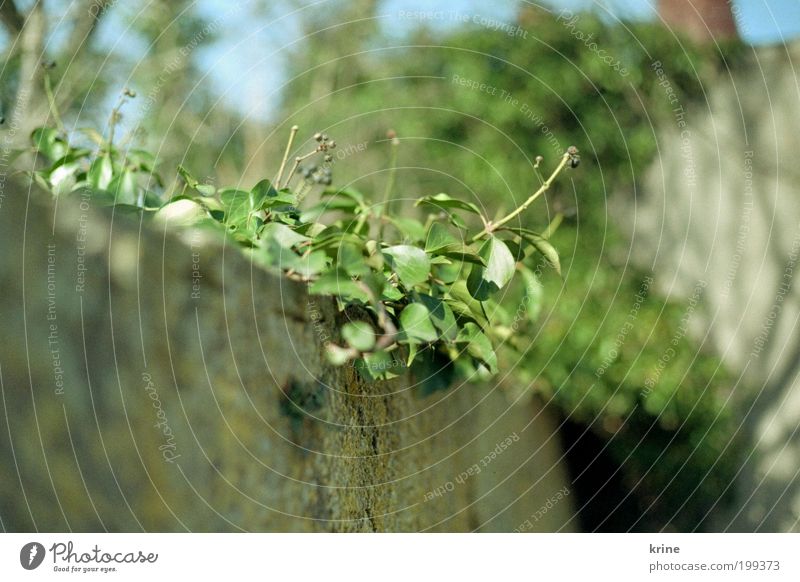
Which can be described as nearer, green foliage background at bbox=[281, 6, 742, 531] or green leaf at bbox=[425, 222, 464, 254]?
green leaf at bbox=[425, 222, 464, 254]

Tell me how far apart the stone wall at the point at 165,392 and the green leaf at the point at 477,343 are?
137 mm

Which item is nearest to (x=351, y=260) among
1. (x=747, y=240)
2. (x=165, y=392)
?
(x=165, y=392)

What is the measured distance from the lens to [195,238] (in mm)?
791

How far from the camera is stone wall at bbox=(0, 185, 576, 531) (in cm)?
65

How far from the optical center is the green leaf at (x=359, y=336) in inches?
36.4

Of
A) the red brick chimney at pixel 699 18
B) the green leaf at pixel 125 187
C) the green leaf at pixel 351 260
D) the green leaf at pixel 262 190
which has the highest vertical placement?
the red brick chimney at pixel 699 18

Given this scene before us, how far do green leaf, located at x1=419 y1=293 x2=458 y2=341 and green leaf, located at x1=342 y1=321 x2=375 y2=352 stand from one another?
2.7 inches

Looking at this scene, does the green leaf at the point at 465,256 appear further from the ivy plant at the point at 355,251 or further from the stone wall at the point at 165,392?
the stone wall at the point at 165,392

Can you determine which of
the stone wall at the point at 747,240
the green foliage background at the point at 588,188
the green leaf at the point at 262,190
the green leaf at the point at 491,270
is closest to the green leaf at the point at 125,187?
the green leaf at the point at 262,190

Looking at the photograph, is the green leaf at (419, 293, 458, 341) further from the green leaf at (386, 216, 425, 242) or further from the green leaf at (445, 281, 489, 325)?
the green leaf at (386, 216, 425, 242)

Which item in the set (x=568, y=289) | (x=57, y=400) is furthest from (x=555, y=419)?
(x=57, y=400)

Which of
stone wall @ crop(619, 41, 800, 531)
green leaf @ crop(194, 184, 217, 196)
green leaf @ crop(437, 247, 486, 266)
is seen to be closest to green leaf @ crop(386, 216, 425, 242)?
green leaf @ crop(437, 247, 486, 266)

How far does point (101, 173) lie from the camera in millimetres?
931

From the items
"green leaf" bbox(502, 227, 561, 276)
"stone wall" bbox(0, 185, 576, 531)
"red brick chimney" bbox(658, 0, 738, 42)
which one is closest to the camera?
"stone wall" bbox(0, 185, 576, 531)
